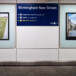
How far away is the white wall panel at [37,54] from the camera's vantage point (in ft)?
15.7

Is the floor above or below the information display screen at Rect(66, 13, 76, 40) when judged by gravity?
below

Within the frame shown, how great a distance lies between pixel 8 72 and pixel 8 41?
197 cm

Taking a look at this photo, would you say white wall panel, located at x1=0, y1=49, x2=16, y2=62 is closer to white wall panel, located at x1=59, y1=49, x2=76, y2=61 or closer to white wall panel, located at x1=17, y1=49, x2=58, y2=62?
white wall panel, located at x1=17, y1=49, x2=58, y2=62

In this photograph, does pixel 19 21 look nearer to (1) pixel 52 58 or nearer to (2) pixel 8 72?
(1) pixel 52 58

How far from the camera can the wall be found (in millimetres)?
4762

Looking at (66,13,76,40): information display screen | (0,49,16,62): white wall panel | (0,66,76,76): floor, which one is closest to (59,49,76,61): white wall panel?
(66,13,76,40): information display screen

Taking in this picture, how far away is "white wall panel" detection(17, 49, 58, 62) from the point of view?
4777 millimetres

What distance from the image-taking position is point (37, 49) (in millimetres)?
4793

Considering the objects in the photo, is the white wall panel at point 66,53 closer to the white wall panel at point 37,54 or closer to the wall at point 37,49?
the wall at point 37,49

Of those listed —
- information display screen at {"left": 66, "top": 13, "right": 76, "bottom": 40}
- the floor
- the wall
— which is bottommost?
the floor

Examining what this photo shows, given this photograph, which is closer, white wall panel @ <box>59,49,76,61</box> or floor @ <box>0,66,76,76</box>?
floor @ <box>0,66,76,76</box>

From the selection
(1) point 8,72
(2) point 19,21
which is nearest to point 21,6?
(2) point 19,21

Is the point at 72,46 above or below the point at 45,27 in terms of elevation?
below

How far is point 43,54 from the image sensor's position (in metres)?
4.81
